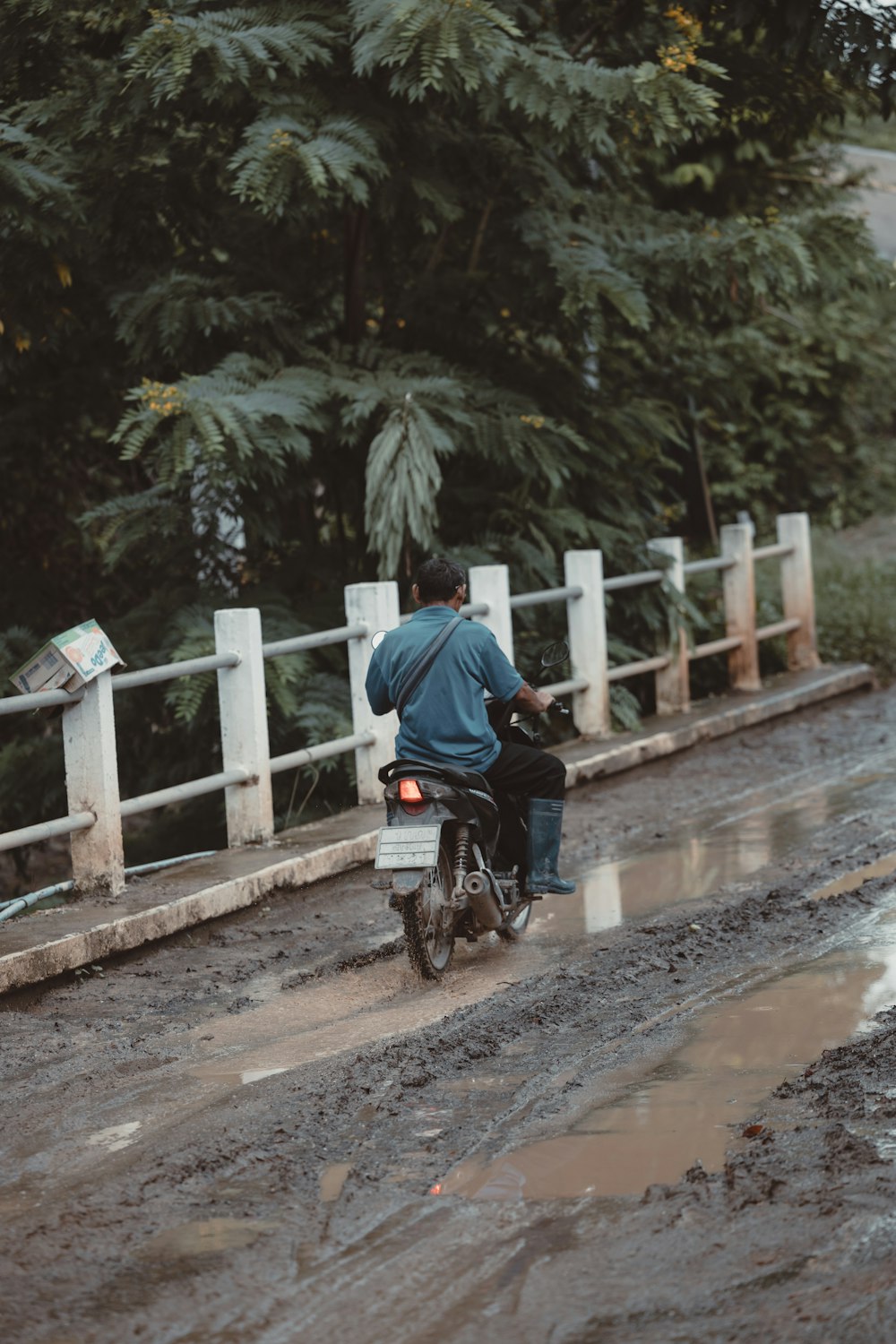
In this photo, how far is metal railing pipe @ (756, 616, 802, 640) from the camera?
15180 millimetres

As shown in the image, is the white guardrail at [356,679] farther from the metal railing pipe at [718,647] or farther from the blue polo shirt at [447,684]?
the blue polo shirt at [447,684]

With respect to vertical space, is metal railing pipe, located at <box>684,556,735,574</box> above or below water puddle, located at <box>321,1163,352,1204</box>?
above

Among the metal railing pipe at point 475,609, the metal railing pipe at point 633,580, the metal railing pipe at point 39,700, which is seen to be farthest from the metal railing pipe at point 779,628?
the metal railing pipe at point 39,700

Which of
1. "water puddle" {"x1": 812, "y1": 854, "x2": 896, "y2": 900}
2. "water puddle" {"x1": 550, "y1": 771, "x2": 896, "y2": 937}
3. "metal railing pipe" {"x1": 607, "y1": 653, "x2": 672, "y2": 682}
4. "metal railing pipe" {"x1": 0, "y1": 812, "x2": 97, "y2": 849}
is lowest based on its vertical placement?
"water puddle" {"x1": 550, "y1": 771, "x2": 896, "y2": 937}

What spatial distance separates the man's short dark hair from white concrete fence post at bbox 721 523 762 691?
7771 millimetres

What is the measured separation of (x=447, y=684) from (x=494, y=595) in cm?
405

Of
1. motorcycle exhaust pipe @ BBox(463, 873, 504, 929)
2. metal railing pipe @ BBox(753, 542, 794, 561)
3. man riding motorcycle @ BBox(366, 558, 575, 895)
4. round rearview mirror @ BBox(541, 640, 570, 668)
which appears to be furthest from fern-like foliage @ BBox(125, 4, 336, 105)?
metal railing pipe @ BBox(753, 542, 794, 561)

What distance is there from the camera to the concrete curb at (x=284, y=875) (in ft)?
23.3

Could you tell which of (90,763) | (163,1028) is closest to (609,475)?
(90,763)

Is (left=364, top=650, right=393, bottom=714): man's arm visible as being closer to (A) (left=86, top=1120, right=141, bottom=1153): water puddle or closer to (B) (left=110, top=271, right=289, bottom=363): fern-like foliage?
→ (A) (left=86, top=1120, right=141, bottom=1153): water puddle

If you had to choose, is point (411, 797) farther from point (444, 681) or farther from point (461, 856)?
point (444, 681)

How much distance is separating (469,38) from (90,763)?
484 centimetres

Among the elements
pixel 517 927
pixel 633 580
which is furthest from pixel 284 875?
pixel 633 580

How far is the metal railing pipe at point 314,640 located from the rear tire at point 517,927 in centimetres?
220
